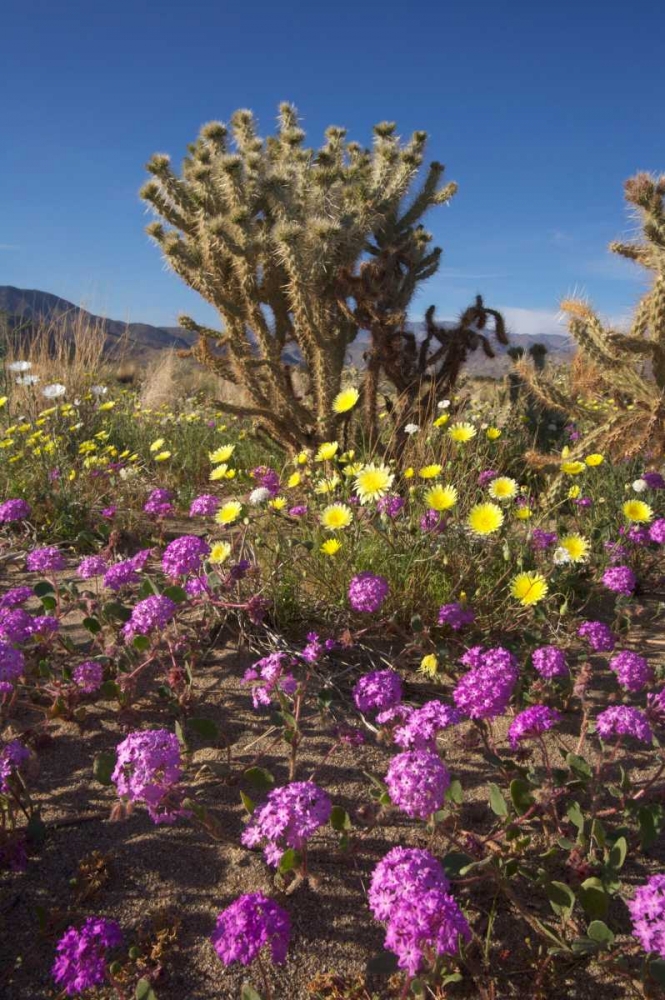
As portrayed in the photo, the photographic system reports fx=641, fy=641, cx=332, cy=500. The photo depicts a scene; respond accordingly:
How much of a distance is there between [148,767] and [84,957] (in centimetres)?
39

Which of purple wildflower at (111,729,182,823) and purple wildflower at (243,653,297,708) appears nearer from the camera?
purple wildflower at (111,729,182,823)

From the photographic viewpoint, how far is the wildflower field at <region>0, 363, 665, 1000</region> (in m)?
1.44

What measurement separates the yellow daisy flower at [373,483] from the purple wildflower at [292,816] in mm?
1459

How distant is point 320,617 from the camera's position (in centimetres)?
280

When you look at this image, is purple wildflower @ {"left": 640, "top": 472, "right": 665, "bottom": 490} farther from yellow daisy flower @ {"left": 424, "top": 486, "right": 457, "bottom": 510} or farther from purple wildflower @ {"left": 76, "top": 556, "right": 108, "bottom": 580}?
purple wildflower @ {"left": 76, "top": 556, "right": 108, "bottom": 580}

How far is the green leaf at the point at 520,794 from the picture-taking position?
5.74ft

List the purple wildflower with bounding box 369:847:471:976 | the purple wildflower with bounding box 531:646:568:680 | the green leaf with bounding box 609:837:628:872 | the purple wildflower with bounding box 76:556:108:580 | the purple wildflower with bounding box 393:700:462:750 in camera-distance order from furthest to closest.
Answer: the purple wildflower with bounding box 76:556:108:580, the purple wildflower with bounding box 531:646:568:680, the purple wildflower with bounding box 393:700:462:750, the green leaf with bounding box 609:837:628:872, the purple wildflower with bounding box 369:847:471:976

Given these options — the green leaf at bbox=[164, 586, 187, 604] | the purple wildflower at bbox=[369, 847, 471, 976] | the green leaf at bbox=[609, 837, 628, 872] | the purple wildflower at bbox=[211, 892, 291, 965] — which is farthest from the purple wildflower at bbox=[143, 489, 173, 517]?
the green leaf at bbox=[609, 837, 628, 872]

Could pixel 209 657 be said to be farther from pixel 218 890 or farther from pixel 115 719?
pixel 218 890

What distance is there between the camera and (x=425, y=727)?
1684 millimetres

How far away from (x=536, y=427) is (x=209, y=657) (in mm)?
3753

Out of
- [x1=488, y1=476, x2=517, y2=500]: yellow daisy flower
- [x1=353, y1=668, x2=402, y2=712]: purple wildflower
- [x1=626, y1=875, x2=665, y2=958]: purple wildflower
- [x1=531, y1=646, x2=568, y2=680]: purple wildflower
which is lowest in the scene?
[x1=626, y1=875, x2=665, y2=958]: purple wildflower

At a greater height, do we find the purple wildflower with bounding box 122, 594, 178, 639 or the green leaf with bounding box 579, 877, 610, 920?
the purple wildflower with bounding box 122, 594, 178, 639

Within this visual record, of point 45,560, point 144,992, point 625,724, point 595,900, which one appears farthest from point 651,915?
point 45,560
